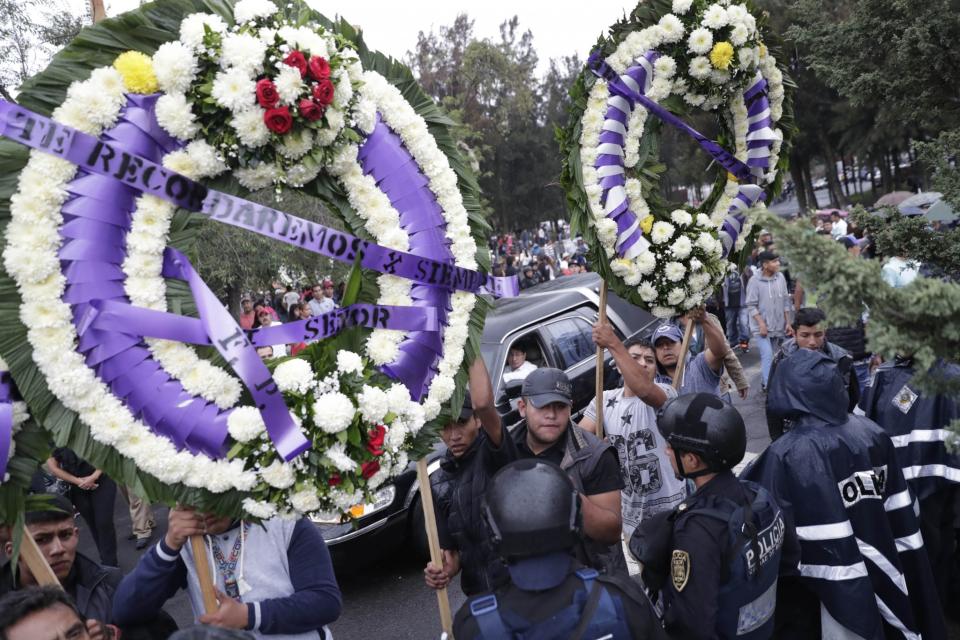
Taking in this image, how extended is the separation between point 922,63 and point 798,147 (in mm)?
33459

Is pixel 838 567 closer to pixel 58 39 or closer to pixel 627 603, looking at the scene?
pixel 627 603

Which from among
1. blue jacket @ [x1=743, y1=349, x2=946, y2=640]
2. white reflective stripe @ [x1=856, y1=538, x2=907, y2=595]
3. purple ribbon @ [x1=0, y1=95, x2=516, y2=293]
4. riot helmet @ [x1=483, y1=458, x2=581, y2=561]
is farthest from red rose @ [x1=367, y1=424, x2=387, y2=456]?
white reflective stripe @ [x1=856, y1=538, x2=907, y2=595]

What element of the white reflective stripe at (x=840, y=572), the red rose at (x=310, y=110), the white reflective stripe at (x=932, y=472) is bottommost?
the white reflective stripe at (x=840, y=572)

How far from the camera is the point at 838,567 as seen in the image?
3709mm

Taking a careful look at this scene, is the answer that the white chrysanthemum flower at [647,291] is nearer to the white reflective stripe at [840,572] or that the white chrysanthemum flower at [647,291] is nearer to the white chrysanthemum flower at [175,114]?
the white reflective stripe at [840,572]

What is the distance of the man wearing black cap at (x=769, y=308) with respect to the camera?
33.6 ft

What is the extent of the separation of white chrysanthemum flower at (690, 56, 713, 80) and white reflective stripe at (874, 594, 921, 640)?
281cm

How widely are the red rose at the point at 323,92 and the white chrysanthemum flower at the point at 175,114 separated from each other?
0.41 m

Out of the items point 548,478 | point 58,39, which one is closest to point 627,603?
point 548,478

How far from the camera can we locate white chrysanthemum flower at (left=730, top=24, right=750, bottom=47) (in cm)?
437

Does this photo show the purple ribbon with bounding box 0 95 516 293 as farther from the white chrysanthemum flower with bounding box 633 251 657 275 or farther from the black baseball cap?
the white chrysanthemum flower with bounding box 633 251 657 275

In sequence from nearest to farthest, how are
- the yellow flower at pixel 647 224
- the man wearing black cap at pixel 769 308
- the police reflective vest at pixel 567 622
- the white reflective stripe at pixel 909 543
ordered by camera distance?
the police reflective vest at pixel 567 622 < the white reflective stripe at pixel 909 543 < the yellow flower at pixel 647 224 < the man wearing black cap at pixel 769 308

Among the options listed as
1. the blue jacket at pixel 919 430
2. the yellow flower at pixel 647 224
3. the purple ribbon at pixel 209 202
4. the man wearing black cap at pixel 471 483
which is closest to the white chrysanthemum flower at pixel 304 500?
the purple ribbon at pixel 209 202

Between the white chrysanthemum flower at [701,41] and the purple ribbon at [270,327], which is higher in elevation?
the white chrysanthemum flower at [701,41]
